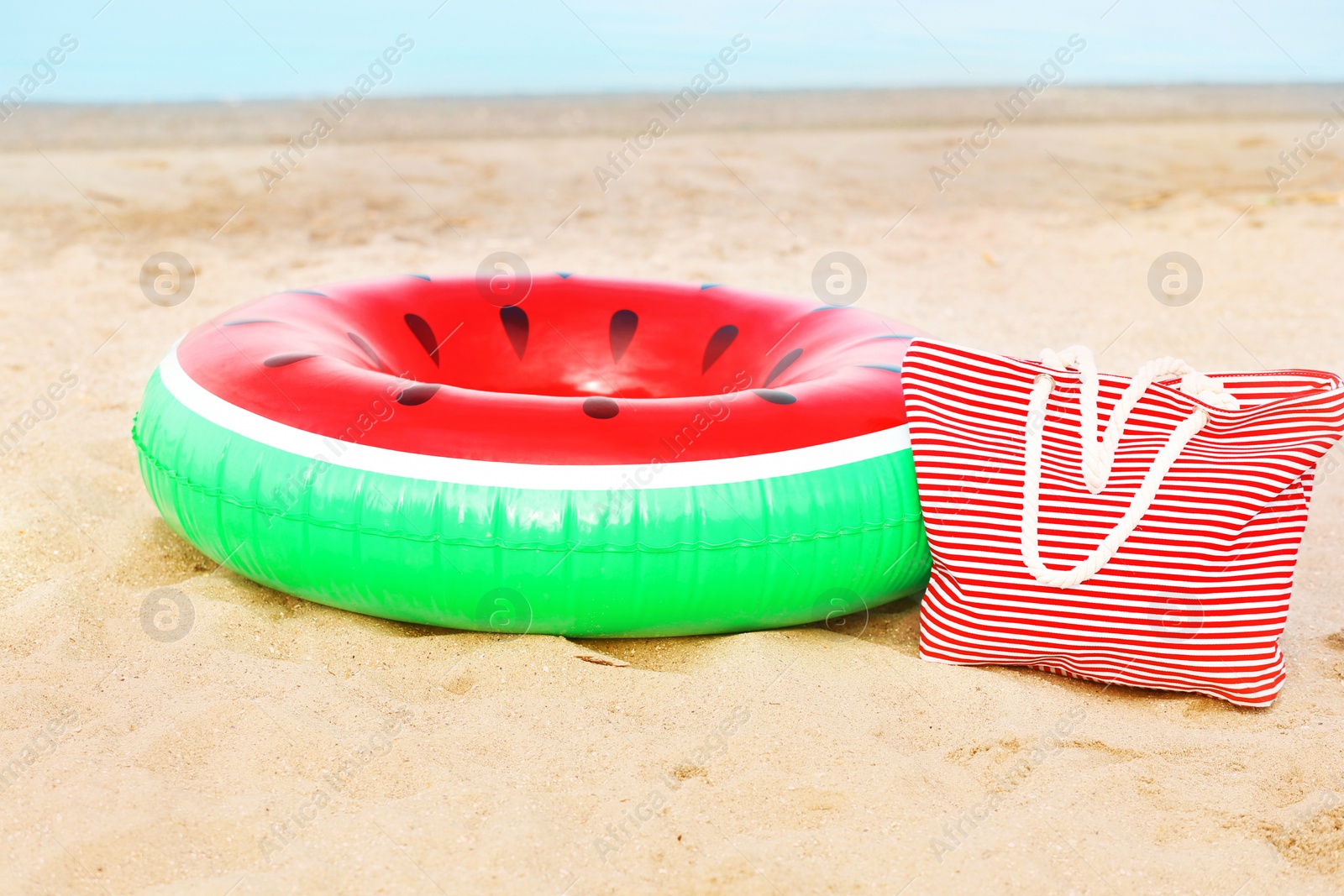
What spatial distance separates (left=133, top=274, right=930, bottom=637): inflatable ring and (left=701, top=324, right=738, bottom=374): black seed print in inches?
32.2

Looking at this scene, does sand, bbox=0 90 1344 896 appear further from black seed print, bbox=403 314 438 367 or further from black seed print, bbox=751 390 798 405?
black seed print, bbox=403 314 438 367

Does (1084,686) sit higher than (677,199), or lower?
higher

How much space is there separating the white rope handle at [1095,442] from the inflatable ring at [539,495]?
28 cm

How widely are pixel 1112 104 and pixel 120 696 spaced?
1859 centimetres

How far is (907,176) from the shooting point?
9.80 m

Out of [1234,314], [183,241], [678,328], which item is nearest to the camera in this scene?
[678,328]

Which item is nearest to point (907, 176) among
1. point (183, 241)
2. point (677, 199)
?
point (677, 199)

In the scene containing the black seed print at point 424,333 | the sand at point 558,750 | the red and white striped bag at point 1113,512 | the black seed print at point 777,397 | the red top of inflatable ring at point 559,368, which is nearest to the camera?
the sand at point 558,750

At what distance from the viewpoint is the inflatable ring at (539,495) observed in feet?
7.78

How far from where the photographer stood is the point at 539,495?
2.36 metres

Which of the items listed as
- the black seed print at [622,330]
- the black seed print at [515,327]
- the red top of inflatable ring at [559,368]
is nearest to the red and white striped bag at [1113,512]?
the red top of inflatable ring at [559,368]

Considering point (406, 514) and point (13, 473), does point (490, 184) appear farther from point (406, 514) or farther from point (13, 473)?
point (406, 514)

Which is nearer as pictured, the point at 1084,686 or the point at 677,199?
the point at 1084,686

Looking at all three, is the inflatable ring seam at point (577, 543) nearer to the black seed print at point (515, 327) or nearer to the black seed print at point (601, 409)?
the black seed print at point (601, 409)
